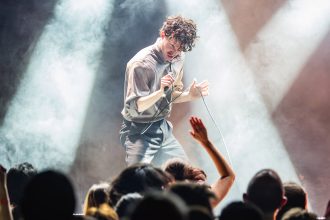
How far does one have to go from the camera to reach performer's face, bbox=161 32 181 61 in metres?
5.23

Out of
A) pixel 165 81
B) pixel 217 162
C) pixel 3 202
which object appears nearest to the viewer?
pixel 3 202

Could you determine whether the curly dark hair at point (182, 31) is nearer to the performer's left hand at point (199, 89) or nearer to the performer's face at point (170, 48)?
the performer's face at point (170, 48)

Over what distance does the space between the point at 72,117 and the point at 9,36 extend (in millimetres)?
1277

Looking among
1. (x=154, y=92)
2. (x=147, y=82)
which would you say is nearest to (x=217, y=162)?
(x=154, y=92)

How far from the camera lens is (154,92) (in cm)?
504

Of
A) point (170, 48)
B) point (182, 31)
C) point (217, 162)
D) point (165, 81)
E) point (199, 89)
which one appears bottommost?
point (217, 162)

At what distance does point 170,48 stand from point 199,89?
1.60 feet

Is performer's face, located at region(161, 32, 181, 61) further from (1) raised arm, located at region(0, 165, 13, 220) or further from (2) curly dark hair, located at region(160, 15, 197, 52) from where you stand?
(1) raised arm, located at region(0, 165, 13, 220)

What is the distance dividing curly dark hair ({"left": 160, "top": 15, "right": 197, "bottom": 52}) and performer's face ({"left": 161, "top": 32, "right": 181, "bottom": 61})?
0.03m

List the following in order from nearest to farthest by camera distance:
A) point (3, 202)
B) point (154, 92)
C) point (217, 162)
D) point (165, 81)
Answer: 1. point (3, 202)
2. point (217, 162)
3. point (165, 81)
4. point (154, 92)

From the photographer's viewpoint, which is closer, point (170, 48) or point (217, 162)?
point (217, 162)

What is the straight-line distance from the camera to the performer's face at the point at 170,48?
5230 mm

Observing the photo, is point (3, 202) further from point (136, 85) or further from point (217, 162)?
point (136, 85)

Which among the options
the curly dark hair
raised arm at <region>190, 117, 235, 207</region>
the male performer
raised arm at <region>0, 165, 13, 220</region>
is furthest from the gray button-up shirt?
raised arm at <region>0, 165, 13, 220</region>
